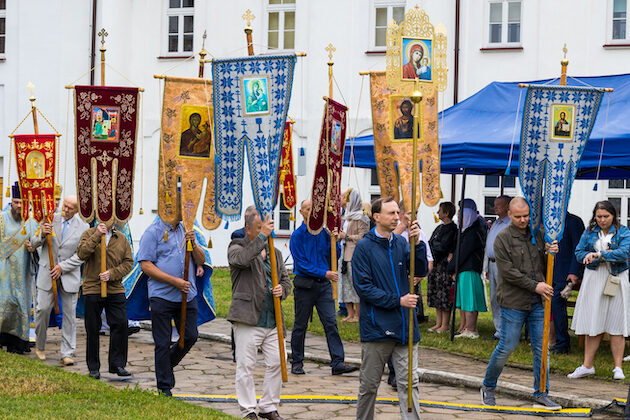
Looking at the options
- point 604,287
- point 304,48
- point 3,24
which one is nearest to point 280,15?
point 304,48

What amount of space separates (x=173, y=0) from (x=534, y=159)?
1735 centimetres

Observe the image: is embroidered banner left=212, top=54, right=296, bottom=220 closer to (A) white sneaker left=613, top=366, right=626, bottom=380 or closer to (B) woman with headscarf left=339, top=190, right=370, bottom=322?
(A) white sneaker left=613, top=366, right=626, bottom=380

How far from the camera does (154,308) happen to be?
8.80 metres

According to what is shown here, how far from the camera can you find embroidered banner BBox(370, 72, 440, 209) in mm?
10891

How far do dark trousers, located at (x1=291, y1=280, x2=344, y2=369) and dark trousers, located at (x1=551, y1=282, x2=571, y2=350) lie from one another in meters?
2.95

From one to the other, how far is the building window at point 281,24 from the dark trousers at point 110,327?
14.6 m

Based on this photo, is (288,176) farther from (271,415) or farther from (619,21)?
(619,21)

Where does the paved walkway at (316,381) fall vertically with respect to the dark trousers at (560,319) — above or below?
below

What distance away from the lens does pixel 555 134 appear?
9.48 meters

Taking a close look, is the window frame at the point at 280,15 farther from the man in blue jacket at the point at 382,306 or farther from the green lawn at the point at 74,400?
the man in blue jacket at the point at 382,306

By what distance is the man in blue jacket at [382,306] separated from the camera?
291 inches

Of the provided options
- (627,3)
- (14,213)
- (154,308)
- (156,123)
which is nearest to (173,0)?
(156,123)

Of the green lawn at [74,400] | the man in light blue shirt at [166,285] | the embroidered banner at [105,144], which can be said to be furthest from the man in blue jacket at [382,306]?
the embroidered banner at [105,144]

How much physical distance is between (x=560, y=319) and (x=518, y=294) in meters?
3.51
